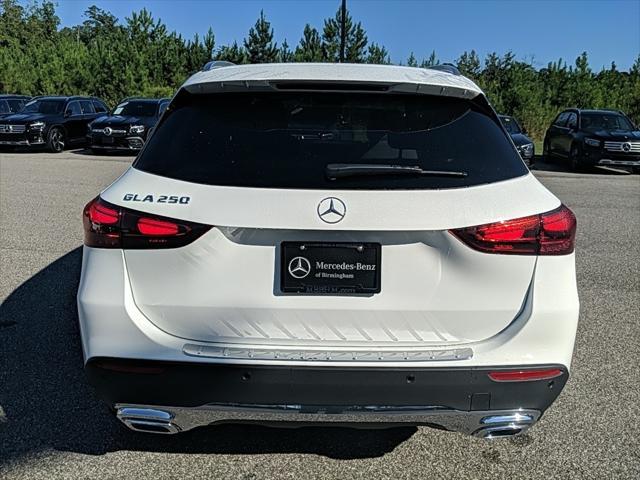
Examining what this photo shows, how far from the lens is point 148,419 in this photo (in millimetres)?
2426

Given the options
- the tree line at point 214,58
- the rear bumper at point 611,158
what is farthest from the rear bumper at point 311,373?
the tree line at point 214,58

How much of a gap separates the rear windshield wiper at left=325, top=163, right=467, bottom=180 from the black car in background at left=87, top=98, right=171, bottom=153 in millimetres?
15893

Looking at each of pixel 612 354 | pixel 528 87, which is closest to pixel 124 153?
pixel 612 354

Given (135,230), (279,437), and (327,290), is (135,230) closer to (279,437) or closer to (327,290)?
(327,290)

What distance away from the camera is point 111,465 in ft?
9.41

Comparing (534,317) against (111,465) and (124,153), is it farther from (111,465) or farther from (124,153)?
(124,153)

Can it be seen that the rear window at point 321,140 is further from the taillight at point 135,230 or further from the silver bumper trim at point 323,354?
the silver bumper trim at point 323,354

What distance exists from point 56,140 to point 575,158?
15.4 m

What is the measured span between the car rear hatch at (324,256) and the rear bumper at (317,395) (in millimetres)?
121

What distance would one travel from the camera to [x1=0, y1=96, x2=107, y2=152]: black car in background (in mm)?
18641

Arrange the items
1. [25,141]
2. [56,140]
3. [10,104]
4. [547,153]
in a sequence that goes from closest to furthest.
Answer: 1. [25,141]
2. [56,140]
3. [547,153]
4. [10,104]

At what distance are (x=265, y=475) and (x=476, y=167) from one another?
163cm

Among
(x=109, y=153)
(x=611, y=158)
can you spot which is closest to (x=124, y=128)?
(x=109, y=153)

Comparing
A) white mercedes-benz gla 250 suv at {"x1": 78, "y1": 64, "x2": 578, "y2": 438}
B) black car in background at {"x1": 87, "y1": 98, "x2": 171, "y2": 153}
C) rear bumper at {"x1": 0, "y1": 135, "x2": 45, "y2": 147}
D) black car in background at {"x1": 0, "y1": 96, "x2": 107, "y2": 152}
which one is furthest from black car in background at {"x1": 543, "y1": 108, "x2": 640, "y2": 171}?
white mercedes-benz gla 250 suv at {"x1": 78, "y1": 64, "x2": 578, "y2": 438}
